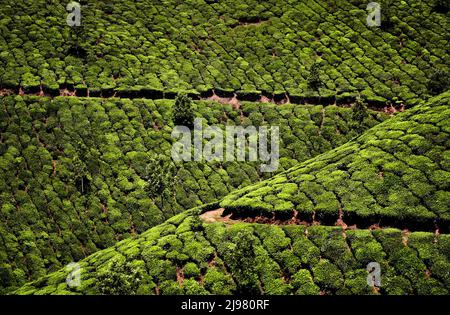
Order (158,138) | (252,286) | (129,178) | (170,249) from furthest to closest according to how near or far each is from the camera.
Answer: (158,138), (129,178), (170,249), (252,286)

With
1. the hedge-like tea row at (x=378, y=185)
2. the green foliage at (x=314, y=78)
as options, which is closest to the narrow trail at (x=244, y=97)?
the green foliage at (x=314, y=78)

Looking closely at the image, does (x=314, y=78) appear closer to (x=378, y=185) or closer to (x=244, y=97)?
(x=244, y=97)

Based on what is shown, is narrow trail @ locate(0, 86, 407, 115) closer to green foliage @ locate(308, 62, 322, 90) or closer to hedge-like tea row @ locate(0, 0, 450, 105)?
hedge-like tea row @ locate(0, 0, 450, 105)

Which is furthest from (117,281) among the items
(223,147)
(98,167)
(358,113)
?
(358,113)

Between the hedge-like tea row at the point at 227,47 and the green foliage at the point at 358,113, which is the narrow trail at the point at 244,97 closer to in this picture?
the hedge-like tea row at the point at 227,47
